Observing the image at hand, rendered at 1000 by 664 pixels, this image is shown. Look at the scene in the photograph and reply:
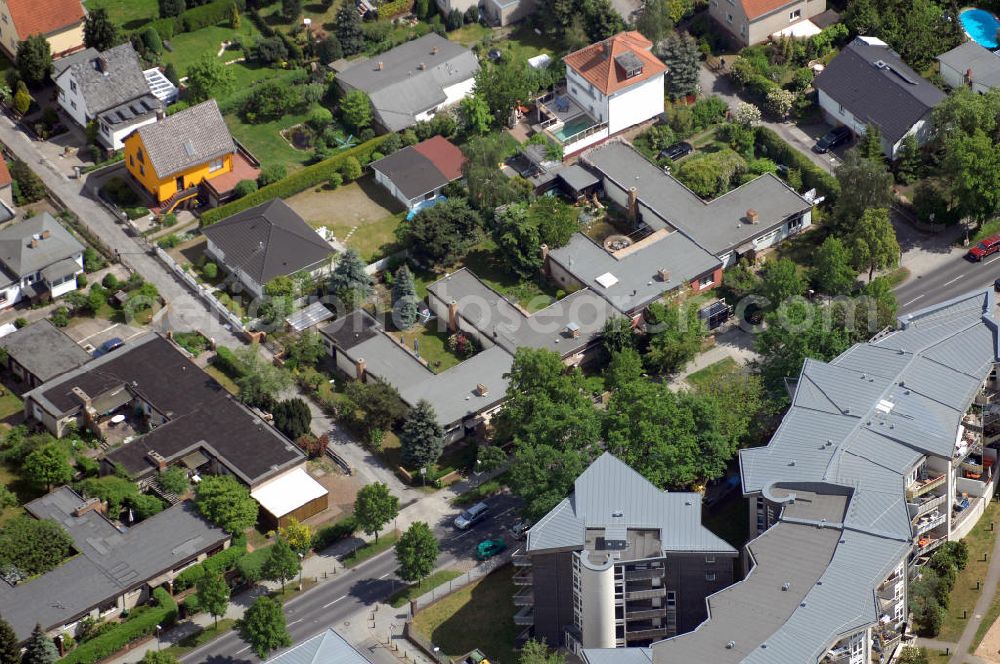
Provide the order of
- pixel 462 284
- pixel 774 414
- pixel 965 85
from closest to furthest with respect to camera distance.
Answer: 1. pixel 774 414
2. pixel 462 284
3. pixel 965 85

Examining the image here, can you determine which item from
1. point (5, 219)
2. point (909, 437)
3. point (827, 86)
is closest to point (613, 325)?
point (909, 437)

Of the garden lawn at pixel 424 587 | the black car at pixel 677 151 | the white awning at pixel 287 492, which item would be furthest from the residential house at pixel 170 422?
the black car at pixel 677 151

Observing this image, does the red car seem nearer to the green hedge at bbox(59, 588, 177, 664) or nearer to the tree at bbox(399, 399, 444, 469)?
the tree at bbox(399, 399, 444, 469)

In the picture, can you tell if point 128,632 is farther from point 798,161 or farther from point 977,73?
point 977,73

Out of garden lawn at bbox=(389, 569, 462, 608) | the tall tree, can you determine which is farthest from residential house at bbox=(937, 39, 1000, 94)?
the tall tree

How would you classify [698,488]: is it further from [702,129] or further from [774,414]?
[702,129]

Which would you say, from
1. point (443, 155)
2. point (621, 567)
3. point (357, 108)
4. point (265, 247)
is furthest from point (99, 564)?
point (357, 108)
